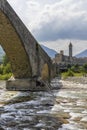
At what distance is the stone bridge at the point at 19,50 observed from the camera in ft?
48.3

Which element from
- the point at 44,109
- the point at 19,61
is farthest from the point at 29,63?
the point at 44,109

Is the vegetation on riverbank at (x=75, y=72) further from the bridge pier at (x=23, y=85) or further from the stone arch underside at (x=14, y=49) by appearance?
the bridge pier at (x=23, y=85)

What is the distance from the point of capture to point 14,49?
16.7 metres

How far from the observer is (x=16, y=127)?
6.50 metres

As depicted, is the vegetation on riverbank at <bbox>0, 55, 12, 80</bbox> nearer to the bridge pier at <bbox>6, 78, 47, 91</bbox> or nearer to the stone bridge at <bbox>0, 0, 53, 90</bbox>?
the stone bridge at <bbox>0, 0, 53, 90</bbox>

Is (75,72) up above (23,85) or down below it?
above

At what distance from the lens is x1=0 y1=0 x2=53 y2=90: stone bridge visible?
1471 cm

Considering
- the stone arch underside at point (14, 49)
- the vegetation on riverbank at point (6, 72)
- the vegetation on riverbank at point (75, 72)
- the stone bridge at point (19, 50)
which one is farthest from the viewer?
the vegetation on riverbank at point (75, 72)

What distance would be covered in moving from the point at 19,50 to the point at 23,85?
200cm

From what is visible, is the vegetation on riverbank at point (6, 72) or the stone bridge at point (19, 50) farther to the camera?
the vegetation on riverbank at point (6, 72)

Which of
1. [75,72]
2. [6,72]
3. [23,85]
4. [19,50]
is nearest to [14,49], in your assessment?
[19,50]

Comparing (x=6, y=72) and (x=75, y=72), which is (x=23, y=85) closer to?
(x=6, y=72)

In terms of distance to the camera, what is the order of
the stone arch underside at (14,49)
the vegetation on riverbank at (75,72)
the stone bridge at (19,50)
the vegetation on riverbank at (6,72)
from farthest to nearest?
the vegetation on riverbank at (75,72)
the vegetation on riverbank at (6,72)
the stone bridge at (19,50)
the stone arch underside at (14,49)

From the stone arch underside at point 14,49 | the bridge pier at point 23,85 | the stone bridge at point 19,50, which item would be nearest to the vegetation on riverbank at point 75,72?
the stone bridge at point 19,50
